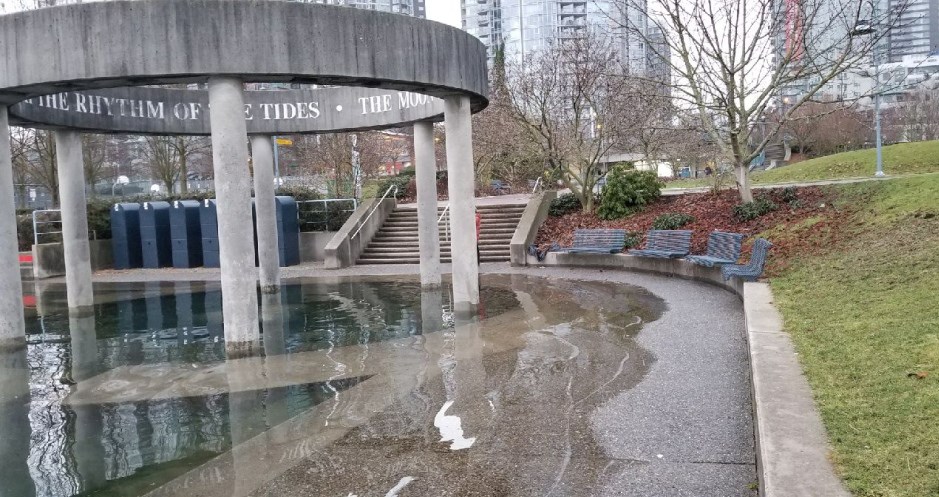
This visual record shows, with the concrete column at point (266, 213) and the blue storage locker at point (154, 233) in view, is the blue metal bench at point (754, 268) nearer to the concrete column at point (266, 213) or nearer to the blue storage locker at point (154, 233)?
the concrete column at point (266, 213)

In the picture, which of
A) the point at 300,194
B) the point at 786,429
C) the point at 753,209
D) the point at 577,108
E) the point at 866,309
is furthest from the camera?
the point at 300,194

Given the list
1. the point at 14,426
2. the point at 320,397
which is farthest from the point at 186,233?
the point at 320,397

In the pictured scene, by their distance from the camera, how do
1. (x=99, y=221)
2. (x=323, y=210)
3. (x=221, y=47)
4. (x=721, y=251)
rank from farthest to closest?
(x=99, y=221) → (x=323, y=210) → (x=721, y=251) → (x=221, y=47)

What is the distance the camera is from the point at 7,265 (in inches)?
453

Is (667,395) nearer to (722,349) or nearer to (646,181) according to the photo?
(722,349)

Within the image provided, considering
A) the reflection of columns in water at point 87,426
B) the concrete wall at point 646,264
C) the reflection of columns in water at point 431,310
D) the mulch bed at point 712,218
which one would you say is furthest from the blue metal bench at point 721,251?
the reflection of columns in water at point 87,426

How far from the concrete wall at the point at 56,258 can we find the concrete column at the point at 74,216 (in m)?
9.06

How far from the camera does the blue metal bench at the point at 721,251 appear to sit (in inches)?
556

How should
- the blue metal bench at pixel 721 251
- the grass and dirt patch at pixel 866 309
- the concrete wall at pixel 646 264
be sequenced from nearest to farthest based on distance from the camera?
the grass and dirt patch at pixel 866 309, the blue metal bench at pixel 721 251, the concrete wall at pixel 646 264

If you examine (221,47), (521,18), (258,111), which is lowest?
(221,47)

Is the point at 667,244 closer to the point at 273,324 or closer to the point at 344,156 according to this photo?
the point at 273,324

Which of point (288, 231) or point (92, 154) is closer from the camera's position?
point (288, 231)

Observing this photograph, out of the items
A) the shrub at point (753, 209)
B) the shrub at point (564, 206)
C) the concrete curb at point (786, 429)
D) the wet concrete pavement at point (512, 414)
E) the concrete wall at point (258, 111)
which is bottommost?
the wet concrete pavement at point (512, 414)

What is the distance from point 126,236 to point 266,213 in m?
9.98
